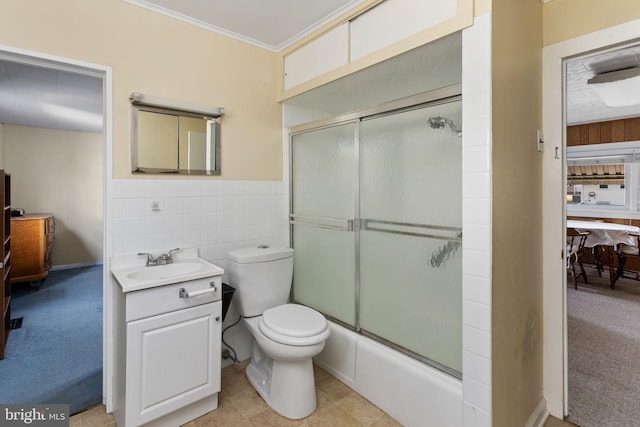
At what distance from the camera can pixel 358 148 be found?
6.85 ft

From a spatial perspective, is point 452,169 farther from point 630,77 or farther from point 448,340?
point 630,77

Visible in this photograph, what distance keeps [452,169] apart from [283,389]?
152 cm

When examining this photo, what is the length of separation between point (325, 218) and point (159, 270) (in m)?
1.13

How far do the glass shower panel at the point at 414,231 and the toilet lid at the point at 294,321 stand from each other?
364 mm

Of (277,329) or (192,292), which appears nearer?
(192,292)

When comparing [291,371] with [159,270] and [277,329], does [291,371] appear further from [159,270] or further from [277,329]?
[159,270]

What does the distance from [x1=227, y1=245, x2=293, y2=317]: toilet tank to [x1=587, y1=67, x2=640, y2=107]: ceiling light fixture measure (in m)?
2.92

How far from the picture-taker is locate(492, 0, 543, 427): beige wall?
1.39m

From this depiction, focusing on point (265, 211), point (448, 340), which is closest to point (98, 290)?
point (265, 211)

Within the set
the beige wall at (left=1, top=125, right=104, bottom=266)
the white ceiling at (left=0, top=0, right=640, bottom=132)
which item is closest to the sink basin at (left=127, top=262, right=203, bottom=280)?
the white ceiling at (left=0, top=0, right=640, bottom=132)

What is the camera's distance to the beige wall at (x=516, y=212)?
4.56ft

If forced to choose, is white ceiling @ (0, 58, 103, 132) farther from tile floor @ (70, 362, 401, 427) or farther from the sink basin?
tile floor @ (70, 362, 401, 427)

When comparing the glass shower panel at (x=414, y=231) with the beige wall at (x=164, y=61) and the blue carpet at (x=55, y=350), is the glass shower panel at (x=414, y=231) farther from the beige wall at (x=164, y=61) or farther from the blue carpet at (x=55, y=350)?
the blue carpet at (x=55, y=350)

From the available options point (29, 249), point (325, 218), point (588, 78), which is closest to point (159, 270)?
point (325, 218)
